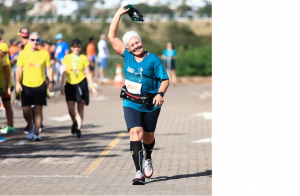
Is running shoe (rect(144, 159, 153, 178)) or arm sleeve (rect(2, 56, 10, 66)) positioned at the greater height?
arm sleeve (rect(2, 56, 10, 66))

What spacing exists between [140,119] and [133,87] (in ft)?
1.23

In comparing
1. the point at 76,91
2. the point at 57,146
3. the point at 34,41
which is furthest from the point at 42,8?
the point at 57,146

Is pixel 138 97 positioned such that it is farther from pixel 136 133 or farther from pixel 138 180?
pixel 138 180

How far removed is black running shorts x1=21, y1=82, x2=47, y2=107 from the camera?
9930 mm

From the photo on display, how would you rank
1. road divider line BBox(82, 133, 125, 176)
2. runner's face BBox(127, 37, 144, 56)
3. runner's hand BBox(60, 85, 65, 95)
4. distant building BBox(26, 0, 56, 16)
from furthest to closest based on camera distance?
1. distant building BBox(26, 0, 56, 16)
2. runner's hand BBox(60, 85, 65, 95)
3. road divider line BBox(82, 133, 125, 176)
4. runner's face BBox(127, 37, 144, 56)

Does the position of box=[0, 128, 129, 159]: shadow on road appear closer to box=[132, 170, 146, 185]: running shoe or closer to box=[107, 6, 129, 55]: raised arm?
box=[132, 170, 146, 185]: running shoe

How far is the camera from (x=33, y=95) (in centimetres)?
997

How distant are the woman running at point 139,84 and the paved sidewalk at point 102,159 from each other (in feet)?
1.64

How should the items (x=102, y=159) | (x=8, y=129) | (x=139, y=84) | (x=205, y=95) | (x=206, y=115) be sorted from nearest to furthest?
(x=139, y=84) → (x=102, y=159) → (x=8, y=129) → (x=206, y=115) → (x=205, y=95)

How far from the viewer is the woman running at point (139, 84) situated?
6.34 m

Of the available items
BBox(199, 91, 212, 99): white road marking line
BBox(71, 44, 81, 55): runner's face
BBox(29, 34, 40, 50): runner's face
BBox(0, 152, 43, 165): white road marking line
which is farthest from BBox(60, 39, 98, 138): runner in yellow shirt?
BBox(199, 91, 212, 99): white road marking line

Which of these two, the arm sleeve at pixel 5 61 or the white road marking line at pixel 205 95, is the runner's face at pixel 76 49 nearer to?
the arm sleeve at pixel 5 61

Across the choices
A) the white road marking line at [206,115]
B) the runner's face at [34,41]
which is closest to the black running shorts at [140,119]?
the runner's face at [34,41]
